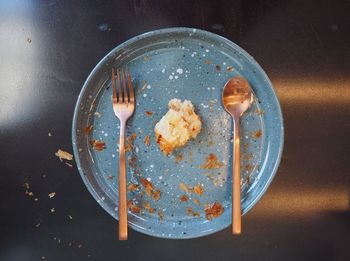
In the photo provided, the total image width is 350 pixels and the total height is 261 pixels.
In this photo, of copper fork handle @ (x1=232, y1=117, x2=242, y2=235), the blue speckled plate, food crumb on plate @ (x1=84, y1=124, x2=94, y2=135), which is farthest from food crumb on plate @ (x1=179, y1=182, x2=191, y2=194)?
food crumb on plate @ (x1=84, y1=124, x2=94, y2=135)

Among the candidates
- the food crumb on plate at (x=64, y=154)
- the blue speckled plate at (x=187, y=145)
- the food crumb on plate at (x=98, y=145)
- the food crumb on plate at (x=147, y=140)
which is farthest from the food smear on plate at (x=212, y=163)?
the food crumb on plate at (x=64, y=154)

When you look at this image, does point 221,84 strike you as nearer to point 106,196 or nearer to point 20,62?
point 106,196

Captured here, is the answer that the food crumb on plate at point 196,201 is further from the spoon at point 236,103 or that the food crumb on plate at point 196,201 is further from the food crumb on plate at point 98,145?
the food crumb on plate at point 98,145

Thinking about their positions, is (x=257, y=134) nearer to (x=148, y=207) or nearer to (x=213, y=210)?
(x=213, y=210)

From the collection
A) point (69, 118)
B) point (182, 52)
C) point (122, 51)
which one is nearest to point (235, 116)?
point (182, 52)

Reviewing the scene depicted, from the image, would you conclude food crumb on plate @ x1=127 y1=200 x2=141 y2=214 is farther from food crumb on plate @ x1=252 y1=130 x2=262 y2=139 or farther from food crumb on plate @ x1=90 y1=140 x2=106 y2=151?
food crumb on plate @ x1=252 y1=130 x2=262 y2=139

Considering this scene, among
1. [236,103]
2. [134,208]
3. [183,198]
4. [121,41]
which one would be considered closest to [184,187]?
[183,198]
